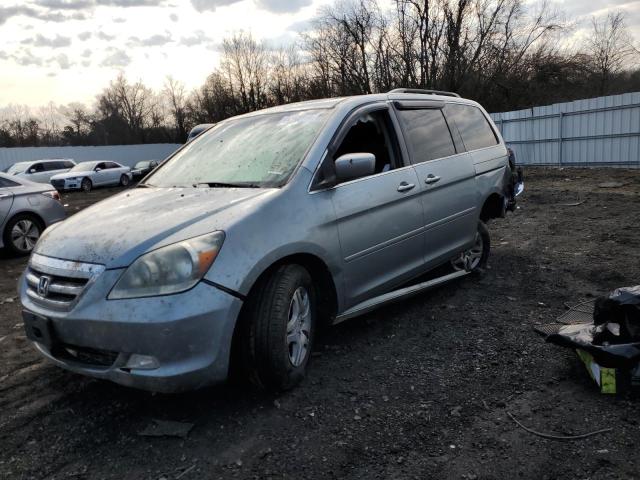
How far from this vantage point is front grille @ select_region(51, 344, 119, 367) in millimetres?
2473

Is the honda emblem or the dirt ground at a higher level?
the honda emblem

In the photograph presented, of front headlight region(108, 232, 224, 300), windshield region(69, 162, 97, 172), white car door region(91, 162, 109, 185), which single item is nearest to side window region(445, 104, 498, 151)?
front headlight region(108, 232, 224, 300)

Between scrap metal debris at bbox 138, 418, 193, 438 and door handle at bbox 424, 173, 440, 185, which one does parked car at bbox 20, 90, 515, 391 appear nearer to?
door handle at bbox 424, 173, 440, 185

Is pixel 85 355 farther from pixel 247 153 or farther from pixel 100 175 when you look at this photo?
pixel 100 175

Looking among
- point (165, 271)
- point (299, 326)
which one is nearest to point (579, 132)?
point (299, 326)

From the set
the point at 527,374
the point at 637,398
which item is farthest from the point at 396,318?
the point at 637,398

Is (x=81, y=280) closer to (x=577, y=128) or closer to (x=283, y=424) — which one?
(x=283, y=424)

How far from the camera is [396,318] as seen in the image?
13.3 ft

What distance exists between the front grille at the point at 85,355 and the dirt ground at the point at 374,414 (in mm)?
401

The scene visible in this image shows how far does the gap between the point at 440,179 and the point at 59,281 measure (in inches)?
114

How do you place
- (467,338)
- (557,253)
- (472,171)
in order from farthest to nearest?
1. (557,253)
2. (472,171)
3. (467,338)

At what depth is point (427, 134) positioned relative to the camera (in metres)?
4.21

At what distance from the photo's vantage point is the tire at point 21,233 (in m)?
7.61

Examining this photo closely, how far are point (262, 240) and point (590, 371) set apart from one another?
2.00 metres
